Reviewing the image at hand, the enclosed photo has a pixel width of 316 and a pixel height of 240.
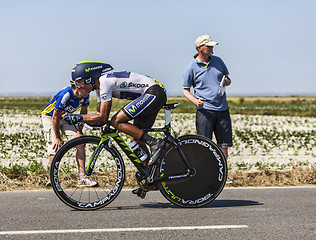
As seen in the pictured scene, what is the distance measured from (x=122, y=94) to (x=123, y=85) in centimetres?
12

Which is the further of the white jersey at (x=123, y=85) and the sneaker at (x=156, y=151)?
the sneaker at (x=156, y=151)

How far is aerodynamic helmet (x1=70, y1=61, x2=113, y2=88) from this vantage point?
6.11 m

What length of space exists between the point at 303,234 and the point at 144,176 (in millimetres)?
2050

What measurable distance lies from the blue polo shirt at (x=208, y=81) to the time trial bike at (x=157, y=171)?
151 centimetres

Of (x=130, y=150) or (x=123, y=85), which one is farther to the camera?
(x=130, y=150)

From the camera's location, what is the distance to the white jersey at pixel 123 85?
600 centimetres

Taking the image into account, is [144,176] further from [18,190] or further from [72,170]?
[18,190]

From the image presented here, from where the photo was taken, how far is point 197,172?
6617 millimetres

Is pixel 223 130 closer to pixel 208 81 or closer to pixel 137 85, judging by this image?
pixel 208 81

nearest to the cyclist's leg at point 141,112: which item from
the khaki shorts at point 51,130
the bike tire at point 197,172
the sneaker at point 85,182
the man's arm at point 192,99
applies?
the bike tire at point 197,172

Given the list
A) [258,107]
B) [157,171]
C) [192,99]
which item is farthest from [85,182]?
[258,107]

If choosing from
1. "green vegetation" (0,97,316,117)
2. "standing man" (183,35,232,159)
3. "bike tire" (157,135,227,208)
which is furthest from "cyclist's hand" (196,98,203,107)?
"green vegetation" (0,97,316,117)

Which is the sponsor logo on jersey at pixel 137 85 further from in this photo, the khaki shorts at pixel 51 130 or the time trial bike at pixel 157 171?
the khaki shorts at pixel 51 130

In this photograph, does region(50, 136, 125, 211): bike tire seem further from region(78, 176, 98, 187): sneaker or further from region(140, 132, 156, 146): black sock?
region(140, 132, 156, 146): black sock
